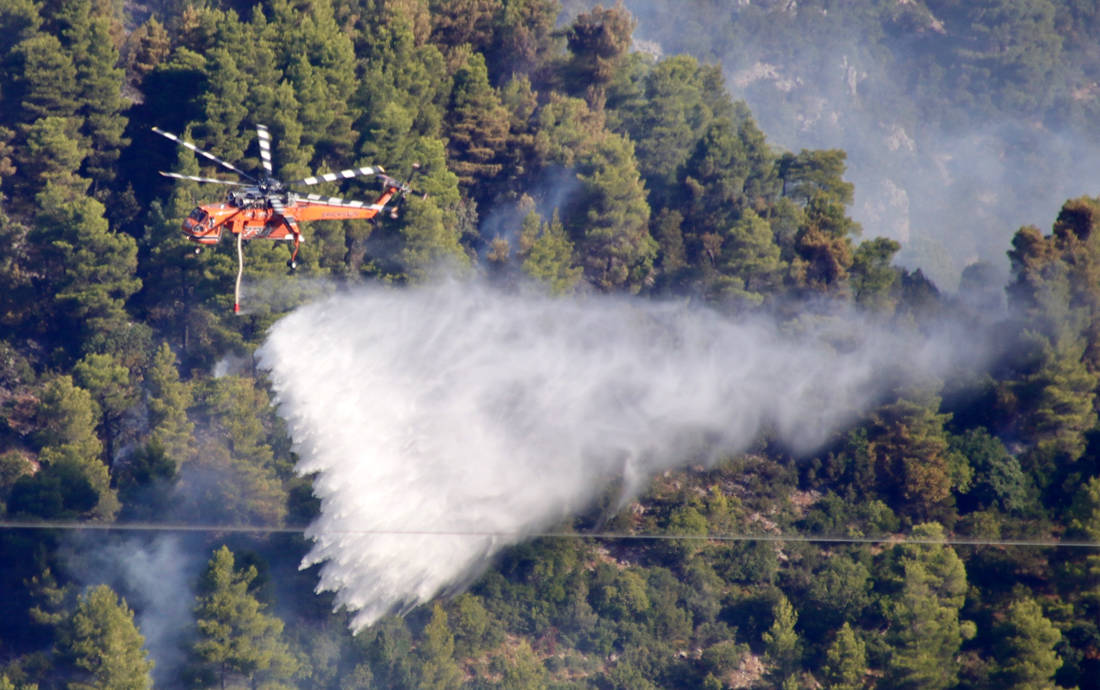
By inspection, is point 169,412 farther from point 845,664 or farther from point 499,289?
point 845,664

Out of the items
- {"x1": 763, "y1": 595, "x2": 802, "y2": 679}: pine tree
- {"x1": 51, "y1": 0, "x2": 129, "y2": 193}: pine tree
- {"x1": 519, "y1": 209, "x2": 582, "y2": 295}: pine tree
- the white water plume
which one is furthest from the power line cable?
{"x1": 51, "y1": 0, "x2": 129, "y2": 193}: pine tree

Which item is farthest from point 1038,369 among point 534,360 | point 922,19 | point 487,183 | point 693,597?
point 922,19

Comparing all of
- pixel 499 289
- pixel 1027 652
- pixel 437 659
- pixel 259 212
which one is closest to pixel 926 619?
pixel 1027 652

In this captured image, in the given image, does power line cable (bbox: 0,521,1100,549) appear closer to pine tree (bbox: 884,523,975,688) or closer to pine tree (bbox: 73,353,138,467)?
pine tree (bbox: 884,523,975,688)

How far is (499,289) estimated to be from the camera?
60.1 metres

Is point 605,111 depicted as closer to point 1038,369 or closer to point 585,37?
point 585,37

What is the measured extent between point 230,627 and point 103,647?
14.1 feet

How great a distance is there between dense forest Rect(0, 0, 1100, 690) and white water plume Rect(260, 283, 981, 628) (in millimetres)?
1560

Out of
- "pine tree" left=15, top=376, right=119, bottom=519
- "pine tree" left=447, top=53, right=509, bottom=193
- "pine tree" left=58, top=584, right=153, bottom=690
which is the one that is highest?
"pine tree" left=447, top=53, right=509, bottom=193

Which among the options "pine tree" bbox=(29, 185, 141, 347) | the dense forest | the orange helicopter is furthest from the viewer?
"pine tree" bbox=(29, 185, 141, 347)

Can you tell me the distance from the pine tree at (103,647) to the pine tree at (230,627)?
243cm

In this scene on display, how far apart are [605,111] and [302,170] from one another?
22.4 meters

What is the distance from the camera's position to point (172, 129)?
61.9 metres

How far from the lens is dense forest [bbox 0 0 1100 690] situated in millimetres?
50938
